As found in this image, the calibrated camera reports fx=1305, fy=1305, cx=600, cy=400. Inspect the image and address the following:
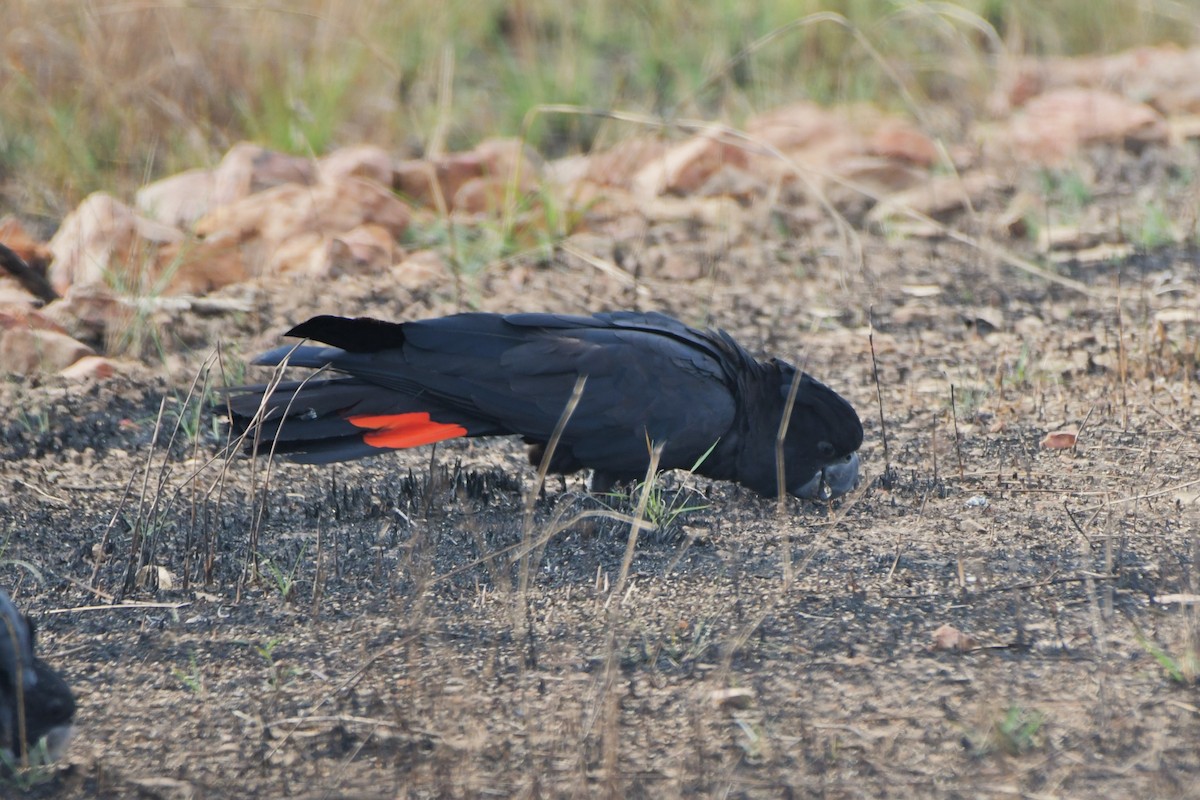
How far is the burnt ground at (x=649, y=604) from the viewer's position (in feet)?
7.70

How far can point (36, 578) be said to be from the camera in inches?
124

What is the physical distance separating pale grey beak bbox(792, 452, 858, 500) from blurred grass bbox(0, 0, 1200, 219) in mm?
2170

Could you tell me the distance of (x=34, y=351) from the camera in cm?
456

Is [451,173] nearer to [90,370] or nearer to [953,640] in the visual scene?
[90,370]

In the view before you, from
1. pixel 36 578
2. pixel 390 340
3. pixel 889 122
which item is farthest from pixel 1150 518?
pixel 889 122

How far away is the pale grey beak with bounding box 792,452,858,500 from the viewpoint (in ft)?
11.9

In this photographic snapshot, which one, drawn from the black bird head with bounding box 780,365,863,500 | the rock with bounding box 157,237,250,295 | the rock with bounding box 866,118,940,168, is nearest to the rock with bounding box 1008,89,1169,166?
the rock with bounding box 866,118,940,168

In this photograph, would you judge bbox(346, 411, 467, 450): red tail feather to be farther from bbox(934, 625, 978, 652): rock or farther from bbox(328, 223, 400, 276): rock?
bbox(328, 223, 400, 276): rock

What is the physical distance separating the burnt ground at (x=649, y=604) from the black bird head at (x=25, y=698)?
9cm

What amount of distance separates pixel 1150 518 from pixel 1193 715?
Answer: 40.3 inches

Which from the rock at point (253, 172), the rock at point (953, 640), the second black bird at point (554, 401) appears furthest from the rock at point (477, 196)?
the rock at point (953, 640)

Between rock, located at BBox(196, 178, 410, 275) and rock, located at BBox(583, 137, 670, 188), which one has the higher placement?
rock, located at BBox(583, 137, 670, 188)

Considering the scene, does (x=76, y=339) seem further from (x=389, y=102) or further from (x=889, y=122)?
(x=889, y=122)

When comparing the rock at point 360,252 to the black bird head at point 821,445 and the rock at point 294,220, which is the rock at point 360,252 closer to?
the rock at point 294,220
